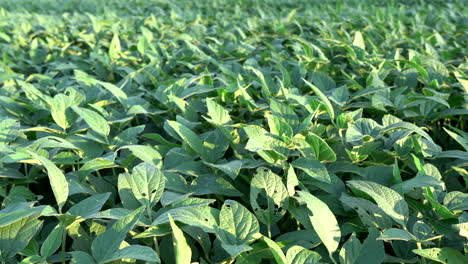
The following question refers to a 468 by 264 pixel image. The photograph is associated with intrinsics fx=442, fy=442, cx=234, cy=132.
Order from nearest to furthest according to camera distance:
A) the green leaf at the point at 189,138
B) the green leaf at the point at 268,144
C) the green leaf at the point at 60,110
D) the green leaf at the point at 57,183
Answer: the green leaf at the point at 57,183 < the green leaf at the point at 268,144 < the green leaf at the point at 189,138 < the green leaf at the point at 60,110

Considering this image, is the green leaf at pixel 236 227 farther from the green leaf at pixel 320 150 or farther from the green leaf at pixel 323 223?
the green leaf at pixel 320 150

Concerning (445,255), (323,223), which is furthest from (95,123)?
(445,255)

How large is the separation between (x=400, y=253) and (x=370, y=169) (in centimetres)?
Answer: 29

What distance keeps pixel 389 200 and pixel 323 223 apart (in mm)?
202

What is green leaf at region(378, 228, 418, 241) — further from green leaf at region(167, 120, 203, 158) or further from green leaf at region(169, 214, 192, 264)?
green leaf at region(167, 120, 203, 158)

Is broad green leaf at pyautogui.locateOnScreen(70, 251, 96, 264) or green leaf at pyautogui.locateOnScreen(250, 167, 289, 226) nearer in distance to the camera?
broad green leaf at pyautogui.locateOnScreen(70, 251, 96, 264)

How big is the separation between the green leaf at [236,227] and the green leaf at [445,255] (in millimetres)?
383

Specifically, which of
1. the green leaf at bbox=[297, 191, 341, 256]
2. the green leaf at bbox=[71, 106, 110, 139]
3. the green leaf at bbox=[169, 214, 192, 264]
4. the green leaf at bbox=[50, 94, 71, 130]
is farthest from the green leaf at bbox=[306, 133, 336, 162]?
the green leaf at bbox=[50, 94, 71, 130]

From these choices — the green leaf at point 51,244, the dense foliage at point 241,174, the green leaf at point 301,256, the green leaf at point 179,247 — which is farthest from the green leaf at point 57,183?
the green leaf at point 301,256

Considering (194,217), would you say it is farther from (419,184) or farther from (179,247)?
(419,184)

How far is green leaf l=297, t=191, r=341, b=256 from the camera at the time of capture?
3.38 feet

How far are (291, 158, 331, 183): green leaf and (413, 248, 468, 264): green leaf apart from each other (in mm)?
310

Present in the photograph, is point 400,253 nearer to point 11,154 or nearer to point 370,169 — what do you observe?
point 370,169

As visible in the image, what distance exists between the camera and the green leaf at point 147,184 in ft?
→ 3.72
